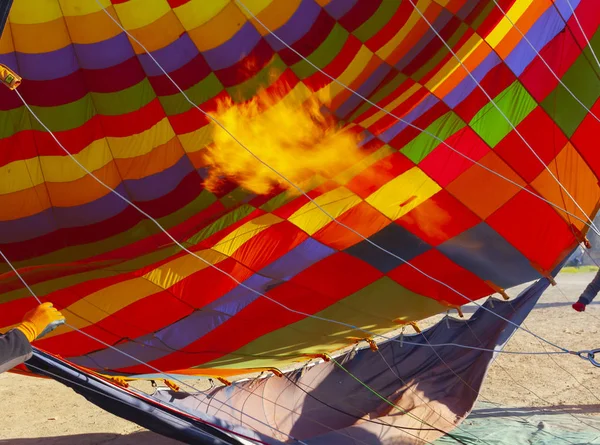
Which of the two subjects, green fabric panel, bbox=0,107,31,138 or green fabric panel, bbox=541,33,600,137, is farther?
green fabric panel, bbox=0,107,31,138

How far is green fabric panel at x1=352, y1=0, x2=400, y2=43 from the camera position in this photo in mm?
4695

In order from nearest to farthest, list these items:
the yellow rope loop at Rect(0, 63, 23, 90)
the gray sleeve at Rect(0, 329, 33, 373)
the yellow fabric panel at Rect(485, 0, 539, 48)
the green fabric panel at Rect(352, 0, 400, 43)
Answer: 1. the gray sleeve at Rect(0, 329, 33, 373)
2. the yellow rope loop at Rect(0, 63, 23, 90)
3. the yellow fabric panel at Rect(485, 0, 539, 48)
4. the green fabric panel at Rect(352, 0, 400, 43)

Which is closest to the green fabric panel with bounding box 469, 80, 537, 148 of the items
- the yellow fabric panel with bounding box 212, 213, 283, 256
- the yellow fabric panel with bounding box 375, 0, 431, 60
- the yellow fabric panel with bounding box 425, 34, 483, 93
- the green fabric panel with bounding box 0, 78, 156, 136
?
the yellow fabric panel with bounding box 425, 34, 483, 93

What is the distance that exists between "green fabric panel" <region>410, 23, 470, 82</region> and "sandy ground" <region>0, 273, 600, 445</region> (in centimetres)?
240

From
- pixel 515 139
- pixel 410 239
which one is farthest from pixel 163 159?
pixel 515 139

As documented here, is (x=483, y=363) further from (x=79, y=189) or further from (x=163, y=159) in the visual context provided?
Answer: (x=79, y=189)

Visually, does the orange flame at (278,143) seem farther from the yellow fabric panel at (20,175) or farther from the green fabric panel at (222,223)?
the yellow fabric panel at (20,175)

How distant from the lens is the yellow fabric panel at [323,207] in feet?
15.9

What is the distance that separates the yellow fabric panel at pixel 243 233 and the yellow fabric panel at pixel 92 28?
152 centimetres

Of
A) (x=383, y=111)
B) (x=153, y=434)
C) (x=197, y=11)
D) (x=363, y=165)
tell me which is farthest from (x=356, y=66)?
(x=153, y=434)

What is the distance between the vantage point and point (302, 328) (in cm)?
488

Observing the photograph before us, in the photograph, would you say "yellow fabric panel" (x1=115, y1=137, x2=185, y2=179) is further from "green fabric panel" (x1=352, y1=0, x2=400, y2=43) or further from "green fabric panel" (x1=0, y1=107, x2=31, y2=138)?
"green fabric panel" (x1=352, y1=0, x2=400, y2=43)

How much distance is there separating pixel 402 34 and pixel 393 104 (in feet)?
1.45

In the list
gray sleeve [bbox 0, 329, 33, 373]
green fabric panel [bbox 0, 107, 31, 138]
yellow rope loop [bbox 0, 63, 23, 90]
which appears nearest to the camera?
gray sleeve [bbox 0, 329, 33, 373]
